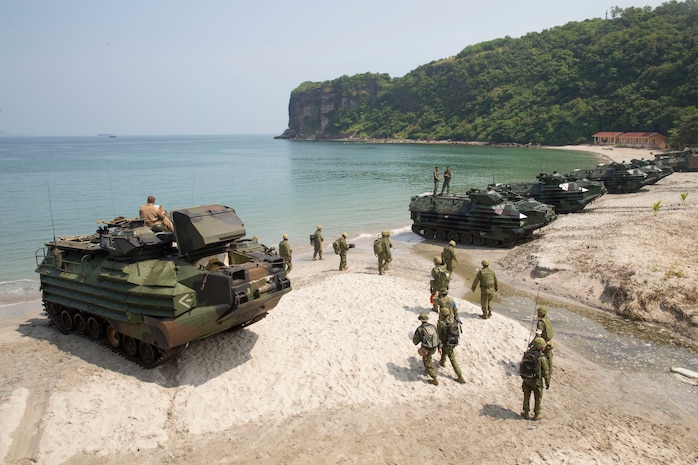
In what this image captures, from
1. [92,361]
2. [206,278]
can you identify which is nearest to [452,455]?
[206,278]

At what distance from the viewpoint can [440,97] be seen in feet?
515

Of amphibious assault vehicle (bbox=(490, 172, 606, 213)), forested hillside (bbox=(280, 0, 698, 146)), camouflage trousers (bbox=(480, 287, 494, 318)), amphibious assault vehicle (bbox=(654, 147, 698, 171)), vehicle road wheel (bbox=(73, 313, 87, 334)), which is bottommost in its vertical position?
vehicle road wheel (bbox=(73, 313, 87, 334))

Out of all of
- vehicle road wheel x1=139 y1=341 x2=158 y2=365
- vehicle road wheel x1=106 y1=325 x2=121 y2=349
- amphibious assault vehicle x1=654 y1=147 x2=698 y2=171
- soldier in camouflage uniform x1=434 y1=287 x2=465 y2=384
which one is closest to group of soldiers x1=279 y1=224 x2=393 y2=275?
vehicle road wheel x1=106 y1=325 x2=121 y2=349

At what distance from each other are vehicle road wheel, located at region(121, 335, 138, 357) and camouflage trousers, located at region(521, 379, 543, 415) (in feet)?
27.2

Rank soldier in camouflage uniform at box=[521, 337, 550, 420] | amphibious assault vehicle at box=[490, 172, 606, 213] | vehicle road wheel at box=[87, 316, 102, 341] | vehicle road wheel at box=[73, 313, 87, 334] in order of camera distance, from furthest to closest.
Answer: amphibious assault vehicle at box=[490, 172, 606, 213] < vehicle road wheel at box=[73, 313, 87, 334] < vehicle road wheel at box=[87, 316, 102, 341] < soldier in camouflage uniform at box=[521, 337, 550, 420]

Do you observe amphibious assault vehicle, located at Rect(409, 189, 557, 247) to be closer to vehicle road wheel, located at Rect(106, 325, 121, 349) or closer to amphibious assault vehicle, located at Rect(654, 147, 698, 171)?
vehicle road wheel, located at Rect(106, 325, 121, 349)

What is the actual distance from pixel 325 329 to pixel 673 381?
304 inches

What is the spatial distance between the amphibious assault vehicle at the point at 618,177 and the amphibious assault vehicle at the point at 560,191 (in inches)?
229

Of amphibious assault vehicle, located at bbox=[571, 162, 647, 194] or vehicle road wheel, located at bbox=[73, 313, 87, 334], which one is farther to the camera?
amphibious assault vehicle, located at bbox=[571, 162, 647, 194]

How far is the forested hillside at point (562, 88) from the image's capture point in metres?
92.4

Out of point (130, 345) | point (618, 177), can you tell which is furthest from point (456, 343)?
point (618, 177)

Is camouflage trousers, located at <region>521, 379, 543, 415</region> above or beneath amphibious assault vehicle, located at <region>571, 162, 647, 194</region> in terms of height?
beneath

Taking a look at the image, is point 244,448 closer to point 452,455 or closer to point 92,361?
point 452,455

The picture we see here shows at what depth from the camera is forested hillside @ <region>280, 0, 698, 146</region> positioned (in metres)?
92.4
